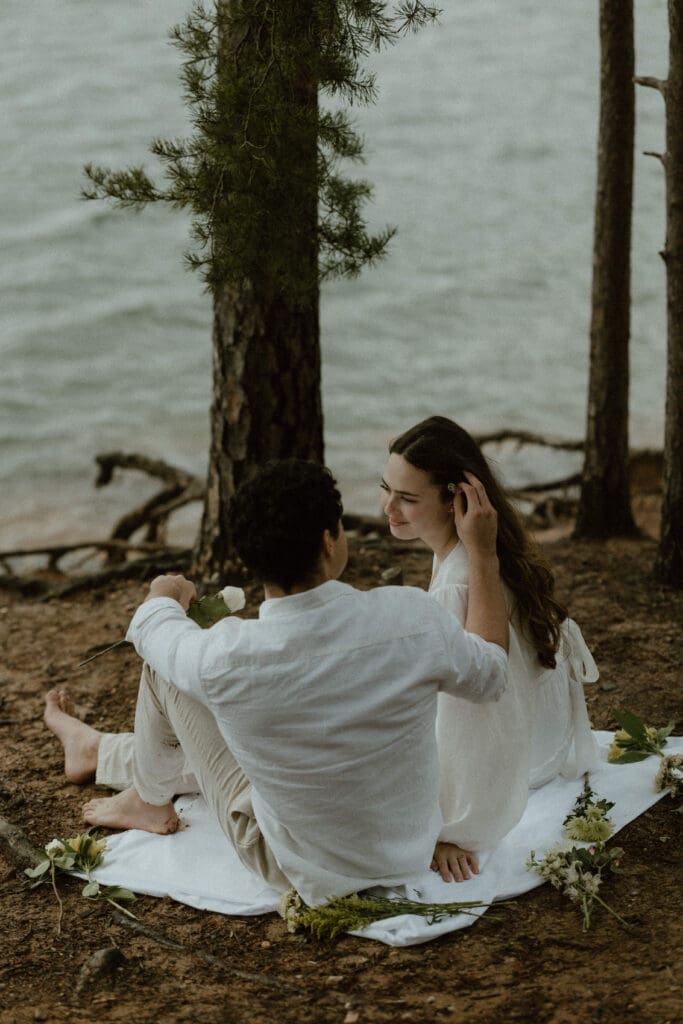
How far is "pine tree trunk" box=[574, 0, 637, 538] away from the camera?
183 inches

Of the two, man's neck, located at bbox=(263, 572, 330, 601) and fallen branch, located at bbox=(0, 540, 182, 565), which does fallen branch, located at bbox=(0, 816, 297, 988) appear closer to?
man's neck, located at bbox=(263, 572, 330, 601)

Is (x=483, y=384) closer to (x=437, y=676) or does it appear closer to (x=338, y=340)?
(x=338, y=340)

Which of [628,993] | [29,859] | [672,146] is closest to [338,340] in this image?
[672,146]

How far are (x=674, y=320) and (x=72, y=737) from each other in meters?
2.60

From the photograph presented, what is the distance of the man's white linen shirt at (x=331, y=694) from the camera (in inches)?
86.3

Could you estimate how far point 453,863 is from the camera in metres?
2.68

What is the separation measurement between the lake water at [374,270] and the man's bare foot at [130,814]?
457 cm

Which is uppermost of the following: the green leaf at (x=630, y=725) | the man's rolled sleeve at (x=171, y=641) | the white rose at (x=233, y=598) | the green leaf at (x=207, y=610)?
the man's rolled sleeve at (x=171, y=641)

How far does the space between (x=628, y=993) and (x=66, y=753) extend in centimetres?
193

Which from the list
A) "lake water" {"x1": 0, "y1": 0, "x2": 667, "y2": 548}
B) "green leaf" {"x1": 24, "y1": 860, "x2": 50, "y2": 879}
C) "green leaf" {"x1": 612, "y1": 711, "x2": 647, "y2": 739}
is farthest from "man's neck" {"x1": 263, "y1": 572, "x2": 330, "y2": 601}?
"lake water" {"x1": 0, "y1": 0, "x2": 667, "y2": 548}

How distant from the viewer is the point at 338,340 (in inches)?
456

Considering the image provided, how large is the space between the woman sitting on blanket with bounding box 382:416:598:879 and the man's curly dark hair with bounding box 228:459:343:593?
0.55 meters

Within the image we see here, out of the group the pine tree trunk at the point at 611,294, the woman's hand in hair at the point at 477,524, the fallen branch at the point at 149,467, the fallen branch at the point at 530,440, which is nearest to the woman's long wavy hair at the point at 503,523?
the woman's hand in hair at the point at 477,524

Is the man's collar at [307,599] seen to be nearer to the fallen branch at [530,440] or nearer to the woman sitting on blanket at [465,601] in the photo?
the woman sitting on blanket at [465,601]
